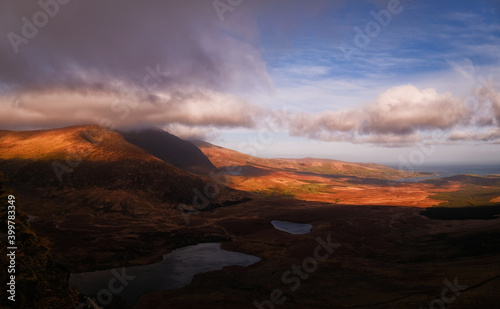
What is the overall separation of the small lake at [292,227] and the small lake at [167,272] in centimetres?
2744

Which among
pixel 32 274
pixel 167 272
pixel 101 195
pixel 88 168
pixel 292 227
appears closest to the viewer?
pixel 32 274

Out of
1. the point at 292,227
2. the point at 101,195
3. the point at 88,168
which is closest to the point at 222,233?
Result: the point at 292,227

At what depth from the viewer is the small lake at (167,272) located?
4375cm

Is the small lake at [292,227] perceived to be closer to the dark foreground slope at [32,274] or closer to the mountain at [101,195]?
the mountain at [101,195]

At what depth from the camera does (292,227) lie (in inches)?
3607

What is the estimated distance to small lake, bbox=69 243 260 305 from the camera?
144 feet

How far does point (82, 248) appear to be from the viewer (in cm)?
Answer: 5941

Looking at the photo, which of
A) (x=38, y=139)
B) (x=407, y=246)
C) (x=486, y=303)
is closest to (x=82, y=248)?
(x=486, y=303)

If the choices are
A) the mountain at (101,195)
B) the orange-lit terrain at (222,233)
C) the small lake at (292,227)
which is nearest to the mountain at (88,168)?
the mountain at (101,195)

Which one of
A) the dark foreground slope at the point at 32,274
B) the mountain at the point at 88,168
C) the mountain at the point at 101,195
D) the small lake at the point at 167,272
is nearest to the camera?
the dark foreground slope at the point at 32,274

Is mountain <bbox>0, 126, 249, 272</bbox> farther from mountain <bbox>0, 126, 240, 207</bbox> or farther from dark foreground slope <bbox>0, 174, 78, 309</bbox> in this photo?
dark foreground slope <bbox>0, 174, 78, 309</bbox>

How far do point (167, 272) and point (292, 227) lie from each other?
5035 centimetres

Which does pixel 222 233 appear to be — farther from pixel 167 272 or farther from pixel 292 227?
pixel 167 272

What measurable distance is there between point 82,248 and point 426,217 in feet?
348
